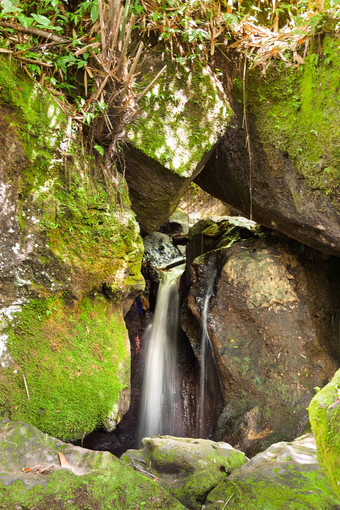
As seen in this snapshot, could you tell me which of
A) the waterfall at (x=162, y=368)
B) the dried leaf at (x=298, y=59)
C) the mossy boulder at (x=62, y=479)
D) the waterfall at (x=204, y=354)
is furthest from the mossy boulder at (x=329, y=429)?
the waterfall at (x=162, y=368)

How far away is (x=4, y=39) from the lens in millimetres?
3070

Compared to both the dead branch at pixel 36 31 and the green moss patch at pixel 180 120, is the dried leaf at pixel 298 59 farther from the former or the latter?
the dead branch at pixel 36 31

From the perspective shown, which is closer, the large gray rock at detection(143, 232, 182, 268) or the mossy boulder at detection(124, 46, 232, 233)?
the mossy boulder at detection(124, 46, 232, 233)

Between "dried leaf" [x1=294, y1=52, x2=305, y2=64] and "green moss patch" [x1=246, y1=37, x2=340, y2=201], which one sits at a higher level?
"dried leaf" [x1=294, y1=52, x2=305, y2=64]

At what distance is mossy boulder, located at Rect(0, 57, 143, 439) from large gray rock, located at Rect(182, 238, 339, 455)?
2245 millimetres

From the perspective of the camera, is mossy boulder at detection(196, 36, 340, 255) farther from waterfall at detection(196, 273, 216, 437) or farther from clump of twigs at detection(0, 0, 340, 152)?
waterfall at detection(196, 273, 216, 437)

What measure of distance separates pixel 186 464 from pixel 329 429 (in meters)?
1.72

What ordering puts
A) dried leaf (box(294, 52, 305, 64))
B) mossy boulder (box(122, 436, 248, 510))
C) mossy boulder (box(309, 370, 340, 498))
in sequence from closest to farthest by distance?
mossy boulder (box(309, 370, 340, 498))
mossy boulder (box(122, 436, 248, 510))
dried leaf (box(294, 52, 305, 64))

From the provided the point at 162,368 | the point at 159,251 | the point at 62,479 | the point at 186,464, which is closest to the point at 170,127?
the point at 186,464

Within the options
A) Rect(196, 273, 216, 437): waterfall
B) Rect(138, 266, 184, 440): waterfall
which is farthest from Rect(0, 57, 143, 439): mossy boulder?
Rect(138, 266, 184, 440): waterfall

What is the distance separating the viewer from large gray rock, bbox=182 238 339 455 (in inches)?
196

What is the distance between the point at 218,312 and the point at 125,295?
2.20 meters

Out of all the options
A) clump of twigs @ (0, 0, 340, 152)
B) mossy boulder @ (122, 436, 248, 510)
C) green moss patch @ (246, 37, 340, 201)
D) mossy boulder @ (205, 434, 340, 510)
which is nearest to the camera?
mossy boulder @ (205, 434, 340, 510)

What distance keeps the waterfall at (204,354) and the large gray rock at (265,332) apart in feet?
0.18
